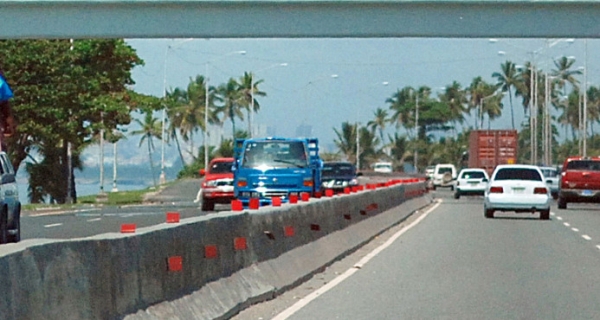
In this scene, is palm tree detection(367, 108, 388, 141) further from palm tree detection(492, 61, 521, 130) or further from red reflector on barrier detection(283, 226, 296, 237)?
red reflector on barrier detection(283, 226, 296, 237)

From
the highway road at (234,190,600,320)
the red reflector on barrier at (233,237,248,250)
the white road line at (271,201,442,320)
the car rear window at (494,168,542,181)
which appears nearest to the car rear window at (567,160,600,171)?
the car rear window at (494,168,542,181)

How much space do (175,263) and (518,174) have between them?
28.0 meters

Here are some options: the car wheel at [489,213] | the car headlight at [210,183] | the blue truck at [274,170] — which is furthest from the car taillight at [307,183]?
the car headlight at [210,183]

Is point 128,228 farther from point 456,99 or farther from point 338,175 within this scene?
point 456,99

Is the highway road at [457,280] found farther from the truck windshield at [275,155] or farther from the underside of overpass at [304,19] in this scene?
the underside of overpass at [304,19]

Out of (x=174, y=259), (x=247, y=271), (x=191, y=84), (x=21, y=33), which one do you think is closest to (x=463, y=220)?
(x=21, y=33)

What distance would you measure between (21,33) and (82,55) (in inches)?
677

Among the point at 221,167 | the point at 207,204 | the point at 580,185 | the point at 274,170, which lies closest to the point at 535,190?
the point at 274,170

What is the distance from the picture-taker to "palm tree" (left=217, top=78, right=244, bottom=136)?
141625 mm

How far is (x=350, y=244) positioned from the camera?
24359 millimetres

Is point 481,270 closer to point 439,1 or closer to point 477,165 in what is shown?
point 439,1

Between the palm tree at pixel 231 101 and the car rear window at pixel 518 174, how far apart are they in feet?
337

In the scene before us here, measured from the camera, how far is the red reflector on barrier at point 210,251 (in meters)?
13.0

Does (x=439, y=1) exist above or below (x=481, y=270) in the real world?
above
